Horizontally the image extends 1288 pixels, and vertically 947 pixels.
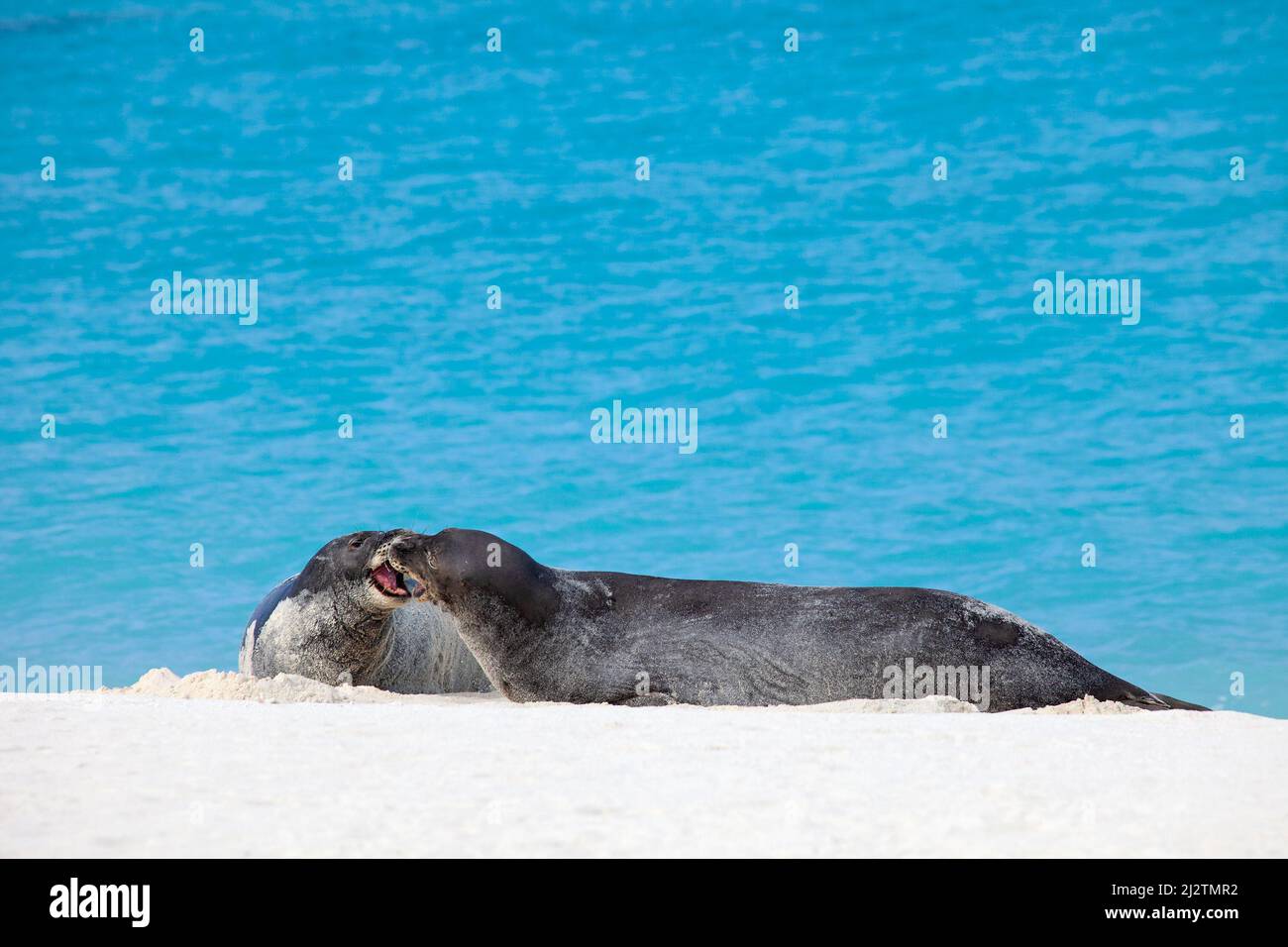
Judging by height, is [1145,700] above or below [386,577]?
below

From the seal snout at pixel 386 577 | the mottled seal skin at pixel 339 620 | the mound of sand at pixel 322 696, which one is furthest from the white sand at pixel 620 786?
the mottled seal skin at pixel 339 620

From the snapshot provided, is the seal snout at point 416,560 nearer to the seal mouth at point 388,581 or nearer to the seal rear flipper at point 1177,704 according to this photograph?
the seal mouth at point 388,581

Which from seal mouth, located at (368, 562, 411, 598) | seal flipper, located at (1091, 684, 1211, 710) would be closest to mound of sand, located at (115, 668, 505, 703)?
seal mouth, located at (368, 562, 411, 598)

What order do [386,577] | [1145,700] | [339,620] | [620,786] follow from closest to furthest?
[620,786], [1145,700], [386,577], [339,620]

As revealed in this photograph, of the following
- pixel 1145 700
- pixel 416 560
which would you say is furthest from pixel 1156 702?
pixel 416 560

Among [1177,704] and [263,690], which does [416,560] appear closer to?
[263,690]

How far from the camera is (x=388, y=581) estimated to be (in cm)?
1070

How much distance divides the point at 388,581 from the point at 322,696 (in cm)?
124

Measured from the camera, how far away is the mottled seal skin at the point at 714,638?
380 inches

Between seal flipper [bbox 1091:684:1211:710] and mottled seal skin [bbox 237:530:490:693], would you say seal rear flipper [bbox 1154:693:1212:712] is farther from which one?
mottled seal skin [bbox 237:530:490:693]

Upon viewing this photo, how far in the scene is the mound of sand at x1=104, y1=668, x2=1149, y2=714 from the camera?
892cm
